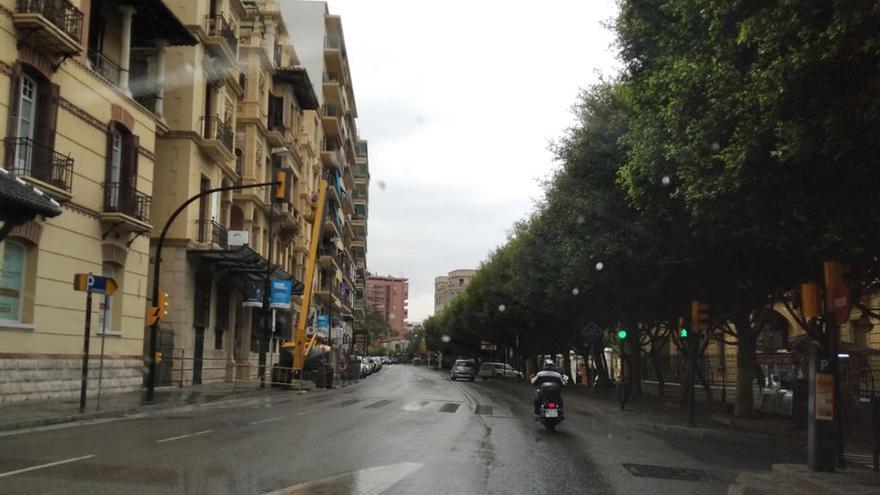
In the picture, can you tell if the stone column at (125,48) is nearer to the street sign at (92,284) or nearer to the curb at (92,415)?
the street sign at (92,284)

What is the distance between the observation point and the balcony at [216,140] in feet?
105

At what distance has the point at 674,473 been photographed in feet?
36.6

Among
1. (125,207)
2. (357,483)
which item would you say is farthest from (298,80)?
(357,483)

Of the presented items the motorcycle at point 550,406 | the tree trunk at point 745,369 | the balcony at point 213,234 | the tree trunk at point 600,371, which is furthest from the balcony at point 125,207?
the tree trunk at point 600,371

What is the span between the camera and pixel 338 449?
1174 cm

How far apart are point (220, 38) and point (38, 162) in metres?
14.8

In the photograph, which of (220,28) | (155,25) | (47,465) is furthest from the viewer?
(220,28)

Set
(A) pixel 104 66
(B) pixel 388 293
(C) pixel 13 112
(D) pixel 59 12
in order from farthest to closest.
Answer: (B) pixel 388 293
(A) pixel 104 66
(D) pixel 59 12
(C) pixel 13 112

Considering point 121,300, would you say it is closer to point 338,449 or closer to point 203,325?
point 203,325

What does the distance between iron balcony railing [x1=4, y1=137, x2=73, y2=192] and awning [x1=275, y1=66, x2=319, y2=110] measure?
82.6 ft

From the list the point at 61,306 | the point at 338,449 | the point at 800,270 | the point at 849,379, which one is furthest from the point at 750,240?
the point at 61,306

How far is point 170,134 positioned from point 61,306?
1161 centimetres

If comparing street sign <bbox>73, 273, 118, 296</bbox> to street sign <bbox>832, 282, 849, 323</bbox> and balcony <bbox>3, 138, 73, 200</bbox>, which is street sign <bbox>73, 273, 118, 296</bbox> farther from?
street sign <bbox>832, 282, 849, 323</bbox>

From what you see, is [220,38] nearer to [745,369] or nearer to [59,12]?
[59,12]
